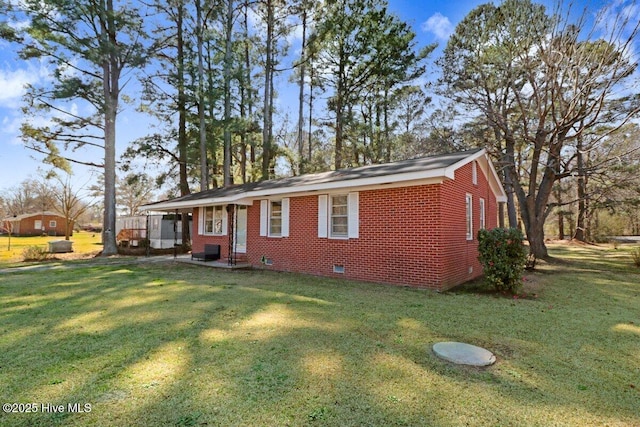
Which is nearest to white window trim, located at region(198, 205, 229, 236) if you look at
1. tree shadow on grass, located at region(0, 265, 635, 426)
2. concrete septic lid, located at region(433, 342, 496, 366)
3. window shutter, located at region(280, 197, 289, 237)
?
window shutter, located at region(280, 197, 289, 237)

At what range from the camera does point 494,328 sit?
4711 millimetres

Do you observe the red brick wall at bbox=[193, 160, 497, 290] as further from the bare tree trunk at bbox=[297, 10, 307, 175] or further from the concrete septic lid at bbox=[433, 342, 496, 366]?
the bare tree trunk at bbox=[297, 10, 307, 175]

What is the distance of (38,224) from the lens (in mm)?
45750

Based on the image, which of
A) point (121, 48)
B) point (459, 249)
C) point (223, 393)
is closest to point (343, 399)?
point (223, 393)

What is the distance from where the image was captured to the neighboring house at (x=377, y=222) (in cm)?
759

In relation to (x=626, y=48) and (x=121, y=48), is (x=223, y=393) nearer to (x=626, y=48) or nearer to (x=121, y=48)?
(x=626, y=48)

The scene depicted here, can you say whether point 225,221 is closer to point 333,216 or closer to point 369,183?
point 333,216

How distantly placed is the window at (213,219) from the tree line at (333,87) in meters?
5.32

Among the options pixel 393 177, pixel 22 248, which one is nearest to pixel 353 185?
pixel 393 177

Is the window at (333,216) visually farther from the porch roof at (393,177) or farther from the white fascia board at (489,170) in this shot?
the white fascia board at (489,170)

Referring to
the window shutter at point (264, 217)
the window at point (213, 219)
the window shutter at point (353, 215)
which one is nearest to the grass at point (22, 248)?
the window at point (213, 219)

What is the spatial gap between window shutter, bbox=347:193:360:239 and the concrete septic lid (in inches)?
191

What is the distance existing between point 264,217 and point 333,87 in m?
13.7

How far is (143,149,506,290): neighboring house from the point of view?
7.59 meters
